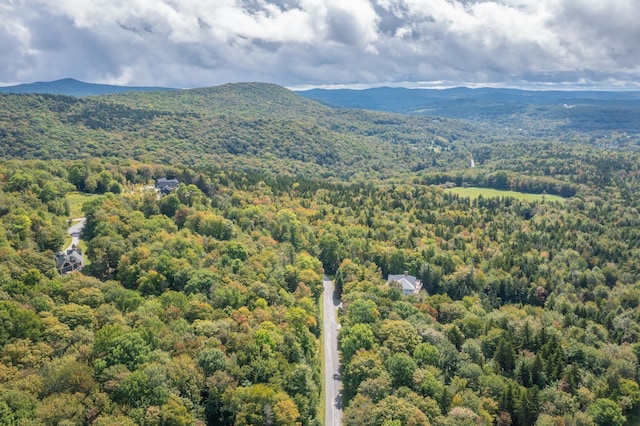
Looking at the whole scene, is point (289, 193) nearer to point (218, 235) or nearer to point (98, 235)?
point (218, 235)

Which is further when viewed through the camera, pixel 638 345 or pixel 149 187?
pixel 149 187

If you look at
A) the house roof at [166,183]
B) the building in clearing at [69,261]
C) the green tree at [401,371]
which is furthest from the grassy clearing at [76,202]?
the green tree at [401,371]

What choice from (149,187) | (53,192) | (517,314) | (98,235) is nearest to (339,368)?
(517,314)

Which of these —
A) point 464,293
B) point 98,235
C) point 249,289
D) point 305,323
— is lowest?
point 464,293

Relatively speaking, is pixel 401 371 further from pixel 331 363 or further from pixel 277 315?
pixel 277 315

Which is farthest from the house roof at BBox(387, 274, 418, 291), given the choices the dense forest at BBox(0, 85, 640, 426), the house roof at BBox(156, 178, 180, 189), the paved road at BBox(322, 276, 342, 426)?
the house roof at BBox(156, 178, 180, 189)

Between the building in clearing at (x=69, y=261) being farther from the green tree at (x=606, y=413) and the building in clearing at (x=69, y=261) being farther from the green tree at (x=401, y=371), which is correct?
the green tree at (x=606, y=413)
